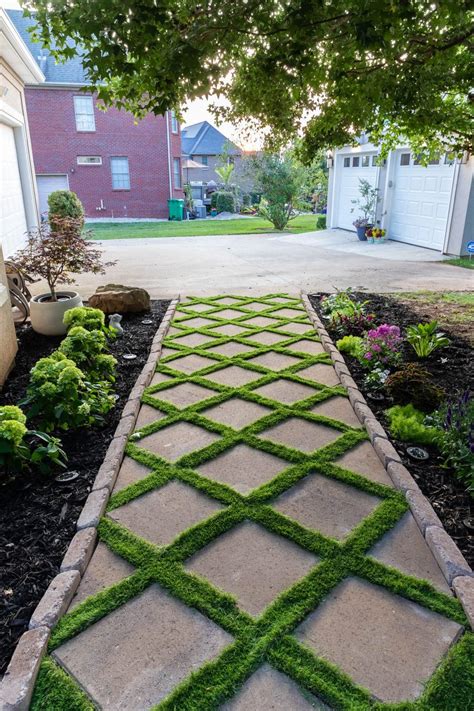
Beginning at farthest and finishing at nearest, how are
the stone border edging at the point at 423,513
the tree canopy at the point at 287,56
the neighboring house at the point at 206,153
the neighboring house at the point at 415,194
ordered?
the neighboring house at the point at 206,153 → the neighboring house at the point at 415,194 → the tree canopy at the point at 287,56 → the stone border edging at the point at 423,513

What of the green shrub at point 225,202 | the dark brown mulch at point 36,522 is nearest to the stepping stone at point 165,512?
the dark brown mulch at point 36,522

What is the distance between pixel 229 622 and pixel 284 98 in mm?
3995

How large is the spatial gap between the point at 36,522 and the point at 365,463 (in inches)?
69.6

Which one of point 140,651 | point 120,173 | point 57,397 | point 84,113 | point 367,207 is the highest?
point 84,113

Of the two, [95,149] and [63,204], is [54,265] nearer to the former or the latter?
[63,204]

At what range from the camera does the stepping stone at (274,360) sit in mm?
4273

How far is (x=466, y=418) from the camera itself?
109 inches

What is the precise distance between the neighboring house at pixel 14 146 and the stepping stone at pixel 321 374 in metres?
4.72

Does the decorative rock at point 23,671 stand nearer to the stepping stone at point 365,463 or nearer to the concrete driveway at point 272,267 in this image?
the stepping stone at point 365,463

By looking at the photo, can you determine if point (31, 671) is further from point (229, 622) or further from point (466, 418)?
point (466, 418)

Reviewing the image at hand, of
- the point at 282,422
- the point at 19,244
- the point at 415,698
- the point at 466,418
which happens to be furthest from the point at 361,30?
the point at 19,244

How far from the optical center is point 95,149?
73.1 ft

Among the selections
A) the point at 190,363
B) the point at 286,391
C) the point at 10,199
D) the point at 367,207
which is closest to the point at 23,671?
the point at 286,391

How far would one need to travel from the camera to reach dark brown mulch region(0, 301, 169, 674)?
189 centimetres
